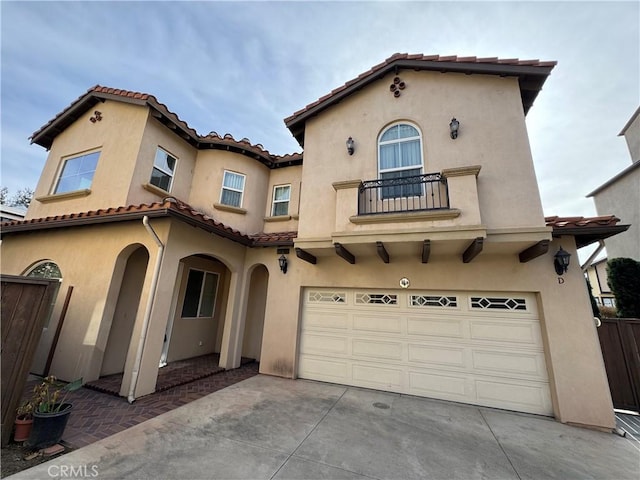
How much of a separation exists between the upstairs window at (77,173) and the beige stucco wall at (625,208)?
→ 2246cm

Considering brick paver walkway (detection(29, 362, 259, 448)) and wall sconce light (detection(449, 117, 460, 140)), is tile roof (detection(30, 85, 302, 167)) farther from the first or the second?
brick paver walkway (detection(29, 362, 259, 448))

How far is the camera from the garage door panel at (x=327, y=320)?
24.5ft

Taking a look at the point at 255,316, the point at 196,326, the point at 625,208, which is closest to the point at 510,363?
the point at 255,316

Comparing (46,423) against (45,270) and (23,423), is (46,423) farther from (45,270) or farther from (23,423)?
(45,270)

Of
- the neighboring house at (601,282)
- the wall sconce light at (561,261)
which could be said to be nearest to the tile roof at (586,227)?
the wall sconce light at (561,261)

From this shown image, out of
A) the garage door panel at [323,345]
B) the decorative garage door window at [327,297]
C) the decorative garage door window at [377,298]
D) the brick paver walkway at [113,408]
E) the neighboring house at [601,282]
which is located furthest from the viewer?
the neighboring house at [601,282]

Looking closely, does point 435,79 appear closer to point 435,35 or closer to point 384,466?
point 435,35

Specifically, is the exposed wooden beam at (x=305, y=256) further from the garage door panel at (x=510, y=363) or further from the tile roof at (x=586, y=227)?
the tile roof at (x=586, y=227)

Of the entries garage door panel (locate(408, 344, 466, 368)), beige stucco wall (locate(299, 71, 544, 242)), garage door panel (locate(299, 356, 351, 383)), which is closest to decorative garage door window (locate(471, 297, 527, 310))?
garage door panel (locate(408, 344, 466, 368))

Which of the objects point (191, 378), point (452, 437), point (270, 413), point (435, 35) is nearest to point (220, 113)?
point (435, 35)

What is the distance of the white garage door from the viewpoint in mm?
5910

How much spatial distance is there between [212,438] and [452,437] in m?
4.29

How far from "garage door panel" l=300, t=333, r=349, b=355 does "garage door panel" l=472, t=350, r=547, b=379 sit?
3.35 m

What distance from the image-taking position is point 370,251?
6.76 m
